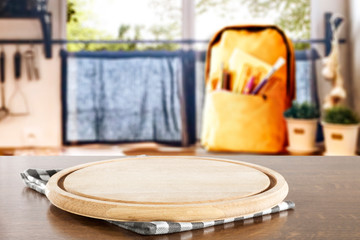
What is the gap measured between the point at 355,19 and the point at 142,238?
248 cm

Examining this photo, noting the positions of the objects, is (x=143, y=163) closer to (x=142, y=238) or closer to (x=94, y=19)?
(x=142, y=238)

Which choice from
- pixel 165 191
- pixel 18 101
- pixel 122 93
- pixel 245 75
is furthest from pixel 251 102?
pixel 165 191

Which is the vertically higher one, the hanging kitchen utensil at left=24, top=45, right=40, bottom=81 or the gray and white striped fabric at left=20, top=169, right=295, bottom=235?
the hanging kitchen utensil at left=24, top=45, right=40, bottom=81

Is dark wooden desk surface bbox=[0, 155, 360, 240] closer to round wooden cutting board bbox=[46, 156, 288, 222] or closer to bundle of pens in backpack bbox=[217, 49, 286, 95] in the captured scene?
round wooden cutting board bbox=[46, 156, 288, 222]

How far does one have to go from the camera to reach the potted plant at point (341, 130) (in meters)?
2.02

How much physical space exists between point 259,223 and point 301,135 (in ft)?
5.94

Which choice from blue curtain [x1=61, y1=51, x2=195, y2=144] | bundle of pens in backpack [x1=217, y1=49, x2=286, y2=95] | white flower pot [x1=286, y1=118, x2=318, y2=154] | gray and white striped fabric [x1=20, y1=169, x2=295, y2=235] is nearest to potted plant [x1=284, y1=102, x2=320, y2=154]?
white flower pot [x1=286, y1=118, x2=318, y2=154]

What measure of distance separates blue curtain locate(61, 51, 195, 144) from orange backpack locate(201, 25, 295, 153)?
0.35 meters

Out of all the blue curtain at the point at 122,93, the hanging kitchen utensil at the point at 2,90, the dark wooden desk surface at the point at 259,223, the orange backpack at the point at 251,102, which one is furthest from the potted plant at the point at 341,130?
the hanging kitchen utensil at the point at 2,90

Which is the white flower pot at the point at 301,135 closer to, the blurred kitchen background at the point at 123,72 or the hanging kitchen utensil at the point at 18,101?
the blurred kitchen background at the point at 123,72

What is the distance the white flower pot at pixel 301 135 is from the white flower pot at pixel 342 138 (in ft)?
0.30

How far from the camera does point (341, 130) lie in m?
2.03

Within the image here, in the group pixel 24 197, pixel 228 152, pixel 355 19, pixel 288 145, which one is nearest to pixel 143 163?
pixel 24 197

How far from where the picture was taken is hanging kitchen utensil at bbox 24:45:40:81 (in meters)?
2.57
